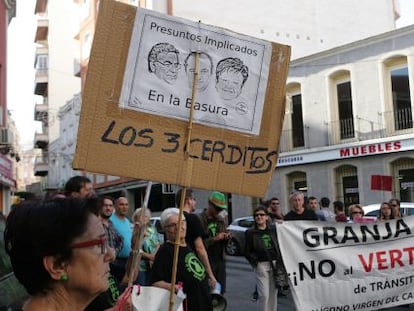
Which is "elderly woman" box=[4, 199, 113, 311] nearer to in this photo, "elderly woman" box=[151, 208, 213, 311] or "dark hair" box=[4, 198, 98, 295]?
"dark hair" box=[4, 198, 98, 295]

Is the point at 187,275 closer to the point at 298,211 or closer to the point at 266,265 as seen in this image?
the point at 266,265

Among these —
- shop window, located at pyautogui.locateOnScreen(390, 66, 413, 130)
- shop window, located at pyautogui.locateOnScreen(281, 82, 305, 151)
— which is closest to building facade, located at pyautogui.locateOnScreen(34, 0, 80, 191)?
shop window, located at pyautogui.locateOnScreen(281, 82, 305, 151)

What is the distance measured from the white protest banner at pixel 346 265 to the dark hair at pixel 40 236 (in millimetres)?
5441

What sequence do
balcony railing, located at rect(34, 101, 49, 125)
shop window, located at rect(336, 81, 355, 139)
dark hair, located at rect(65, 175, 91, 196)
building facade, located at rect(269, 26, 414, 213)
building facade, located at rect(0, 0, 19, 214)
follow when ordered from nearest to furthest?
dark hair, located at rect(65, 175, 91, 196), building facade, located at rect(269, 26, 414, 213), building facade, located at rect(0, 0, 19, 214), shop window, located at rect(336, 81, 355, 139), balcony railing, located at rect(34, 101, 49, 125)

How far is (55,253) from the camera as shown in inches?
75.9

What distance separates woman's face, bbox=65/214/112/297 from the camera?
77.1 inches

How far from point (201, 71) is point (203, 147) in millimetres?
531

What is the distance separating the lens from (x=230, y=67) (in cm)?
403

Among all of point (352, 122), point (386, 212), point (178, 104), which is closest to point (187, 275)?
point (178, 104)

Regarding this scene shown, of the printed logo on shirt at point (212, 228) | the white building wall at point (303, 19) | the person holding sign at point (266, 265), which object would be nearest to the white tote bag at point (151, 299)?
the printed logo on shirt at point (212, 228)

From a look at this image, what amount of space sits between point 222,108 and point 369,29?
102 ft

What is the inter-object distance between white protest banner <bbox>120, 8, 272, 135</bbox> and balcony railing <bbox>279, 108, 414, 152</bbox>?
18.3 meters

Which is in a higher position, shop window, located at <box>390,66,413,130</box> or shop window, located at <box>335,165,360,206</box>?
shop window, located at <box>390,66,413,130</box>

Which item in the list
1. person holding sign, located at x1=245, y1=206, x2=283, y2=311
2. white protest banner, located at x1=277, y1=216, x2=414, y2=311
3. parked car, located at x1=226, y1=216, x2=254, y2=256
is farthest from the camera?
parked car, located at x1=226, y1=216, x2=254, y2=256
